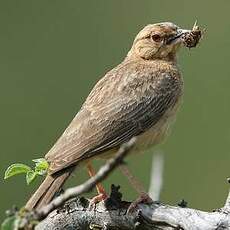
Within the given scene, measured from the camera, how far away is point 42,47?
12.3m

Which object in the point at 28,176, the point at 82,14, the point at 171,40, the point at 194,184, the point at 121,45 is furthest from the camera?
the point at 82,14

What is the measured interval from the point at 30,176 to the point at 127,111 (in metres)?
1.57

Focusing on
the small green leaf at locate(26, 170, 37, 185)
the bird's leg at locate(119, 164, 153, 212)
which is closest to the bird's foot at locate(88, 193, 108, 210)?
the bird's leg at locate(119, 164, 153, 212)

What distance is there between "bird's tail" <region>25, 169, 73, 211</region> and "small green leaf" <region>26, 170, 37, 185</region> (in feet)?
0.78

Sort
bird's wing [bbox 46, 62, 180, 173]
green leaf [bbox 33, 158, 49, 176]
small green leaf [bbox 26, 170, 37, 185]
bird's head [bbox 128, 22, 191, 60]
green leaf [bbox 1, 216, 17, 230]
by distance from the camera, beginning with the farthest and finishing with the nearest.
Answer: bird's head [bbox 128, 22, 191, 60] < bird's wing [bbox 46, 62, 180, 173] < green leaf [bbox 33, 158, 49, 176] < small green leaf [bbox 26, 170, 37, 185] < green leaf [bbox 1, 216, 17, 230]

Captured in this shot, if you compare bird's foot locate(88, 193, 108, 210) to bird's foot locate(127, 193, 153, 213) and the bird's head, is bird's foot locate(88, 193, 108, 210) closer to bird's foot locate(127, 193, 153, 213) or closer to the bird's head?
bird's foot locate(127, 193, 153, 213)

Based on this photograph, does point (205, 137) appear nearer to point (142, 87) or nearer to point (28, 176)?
point (142, 87)

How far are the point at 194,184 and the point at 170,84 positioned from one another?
2.65m

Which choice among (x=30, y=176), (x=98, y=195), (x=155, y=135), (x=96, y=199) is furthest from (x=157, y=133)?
(x=30, y=176)

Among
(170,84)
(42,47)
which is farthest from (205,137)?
(170,84)

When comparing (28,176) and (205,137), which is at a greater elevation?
(28,176)

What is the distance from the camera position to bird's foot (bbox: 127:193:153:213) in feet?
22.6

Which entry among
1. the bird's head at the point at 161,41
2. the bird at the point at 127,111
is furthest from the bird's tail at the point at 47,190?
the bird's head at the point at 161,41

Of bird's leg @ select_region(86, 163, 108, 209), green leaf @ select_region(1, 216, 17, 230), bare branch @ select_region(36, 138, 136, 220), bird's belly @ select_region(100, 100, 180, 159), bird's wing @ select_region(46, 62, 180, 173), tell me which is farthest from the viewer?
bird's belly @ select_region(100, 100, 180, 159)
